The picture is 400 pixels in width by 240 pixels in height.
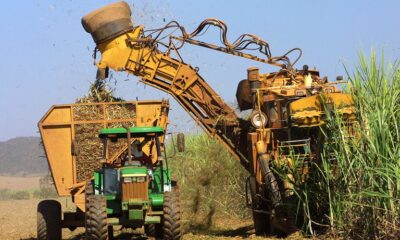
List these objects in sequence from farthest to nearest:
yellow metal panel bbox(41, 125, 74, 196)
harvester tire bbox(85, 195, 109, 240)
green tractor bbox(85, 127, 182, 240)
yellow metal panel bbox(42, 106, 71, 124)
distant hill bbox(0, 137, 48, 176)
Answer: distant hill bbox(0, 137, 48, 176) < yellow metal panel bbox(42, 106, 71, 124) < yellow metal panel bbox(41, 125, 74, 196) < green tractor bbox(85, 127, 182, 240) < harvester tire bbox(85, 195, 109, 240)

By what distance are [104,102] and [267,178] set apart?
3.58 m

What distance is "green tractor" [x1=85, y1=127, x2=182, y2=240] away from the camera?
1072cm

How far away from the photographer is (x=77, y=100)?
13.8 m

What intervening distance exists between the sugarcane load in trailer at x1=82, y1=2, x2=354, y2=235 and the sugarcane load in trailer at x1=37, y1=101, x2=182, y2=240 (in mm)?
1166

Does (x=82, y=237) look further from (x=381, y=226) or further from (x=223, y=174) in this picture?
(x=381, y=226)

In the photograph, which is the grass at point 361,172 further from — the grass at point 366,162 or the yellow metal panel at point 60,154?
the yellow metal panel at point 60,154

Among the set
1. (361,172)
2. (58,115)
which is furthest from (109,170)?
(361,172)

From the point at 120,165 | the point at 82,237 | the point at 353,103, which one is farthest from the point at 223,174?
the point at 353,103

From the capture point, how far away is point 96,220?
10.6m

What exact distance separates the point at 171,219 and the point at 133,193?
2.37 ft

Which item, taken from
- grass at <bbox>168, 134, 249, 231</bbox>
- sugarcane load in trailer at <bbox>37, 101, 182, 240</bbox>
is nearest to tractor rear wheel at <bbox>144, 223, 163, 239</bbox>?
sugarcane load in trailer at <bbox>37, 101, 182, 240</bbox>

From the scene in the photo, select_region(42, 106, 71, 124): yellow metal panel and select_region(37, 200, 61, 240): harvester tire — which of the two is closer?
select_region(37, 200, 61, 240): harvester tire

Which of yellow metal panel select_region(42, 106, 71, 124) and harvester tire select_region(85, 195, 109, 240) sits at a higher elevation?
yellow metal panel select_region(42, 106, 71, 124)

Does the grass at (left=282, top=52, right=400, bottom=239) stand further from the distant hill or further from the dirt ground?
the distant hill
